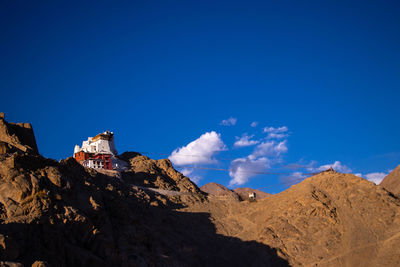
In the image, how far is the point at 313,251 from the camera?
42000 mm

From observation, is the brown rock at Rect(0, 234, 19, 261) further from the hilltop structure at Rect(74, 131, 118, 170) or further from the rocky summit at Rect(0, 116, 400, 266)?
the hilltop structure at Rect(74, 131, 118, 170)

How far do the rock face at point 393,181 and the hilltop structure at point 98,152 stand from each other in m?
47.6

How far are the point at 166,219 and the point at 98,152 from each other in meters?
22.1

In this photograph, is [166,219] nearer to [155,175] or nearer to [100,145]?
[155,175]

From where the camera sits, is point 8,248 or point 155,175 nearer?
point 8,248

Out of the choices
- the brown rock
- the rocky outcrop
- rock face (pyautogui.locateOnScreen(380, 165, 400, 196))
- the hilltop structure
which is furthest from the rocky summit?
rock face (pyautogui.locateOnScreen(380, 165, 400, 196))

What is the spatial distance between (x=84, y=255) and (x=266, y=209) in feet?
104

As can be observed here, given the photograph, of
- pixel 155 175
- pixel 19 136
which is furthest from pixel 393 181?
pixel 19 136

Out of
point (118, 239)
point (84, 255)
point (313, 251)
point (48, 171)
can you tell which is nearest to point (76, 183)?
point (48, 171)

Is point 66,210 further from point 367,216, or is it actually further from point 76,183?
point 367,216

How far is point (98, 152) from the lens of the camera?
2391 inches

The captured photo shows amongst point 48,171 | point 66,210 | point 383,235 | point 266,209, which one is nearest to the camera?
point 66,210

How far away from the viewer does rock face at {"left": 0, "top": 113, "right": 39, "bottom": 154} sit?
113ft

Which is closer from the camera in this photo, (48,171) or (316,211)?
(48,171)
